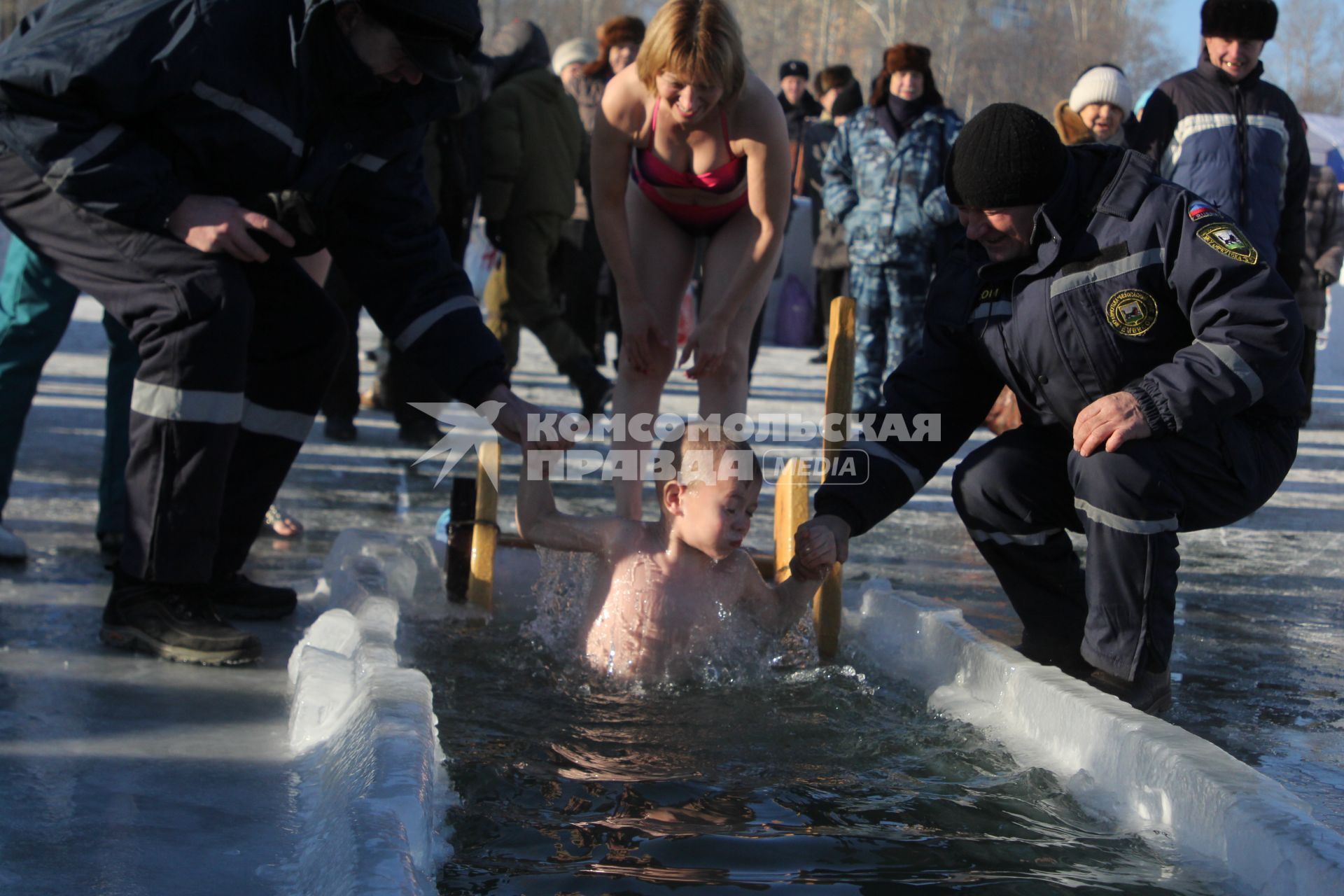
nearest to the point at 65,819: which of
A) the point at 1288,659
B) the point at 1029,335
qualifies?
the point at 1029,335

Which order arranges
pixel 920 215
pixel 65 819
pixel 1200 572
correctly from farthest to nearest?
pixel 920 215, pixel 1200 572, pixel 65 819

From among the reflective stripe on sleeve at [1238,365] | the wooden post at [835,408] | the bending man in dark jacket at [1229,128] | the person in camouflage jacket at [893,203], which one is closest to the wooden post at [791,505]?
the wooden post at [835,408]

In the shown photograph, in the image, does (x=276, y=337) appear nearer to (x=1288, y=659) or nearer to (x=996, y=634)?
(x=996, y=634)

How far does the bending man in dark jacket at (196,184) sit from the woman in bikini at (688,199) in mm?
668

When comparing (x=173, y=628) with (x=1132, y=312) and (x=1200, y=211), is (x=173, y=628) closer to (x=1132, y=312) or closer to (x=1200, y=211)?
(x=1132, y=312)

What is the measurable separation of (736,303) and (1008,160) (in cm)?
129

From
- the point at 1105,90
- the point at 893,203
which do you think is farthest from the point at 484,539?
the point at 1105,90

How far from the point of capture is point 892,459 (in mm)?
3289

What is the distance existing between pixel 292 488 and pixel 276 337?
6.87ft

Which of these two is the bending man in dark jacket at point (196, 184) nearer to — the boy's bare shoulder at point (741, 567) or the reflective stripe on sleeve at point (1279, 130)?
the boy's bare shoulder at point (741, 567)

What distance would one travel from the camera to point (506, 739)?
2.71 m

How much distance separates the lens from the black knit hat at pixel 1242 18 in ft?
18.3

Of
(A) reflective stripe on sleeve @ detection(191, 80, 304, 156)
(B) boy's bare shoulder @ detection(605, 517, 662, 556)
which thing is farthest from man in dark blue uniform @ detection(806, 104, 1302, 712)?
(A) reflective stripe on sleeve @ detection(191, 80, 304, 156)

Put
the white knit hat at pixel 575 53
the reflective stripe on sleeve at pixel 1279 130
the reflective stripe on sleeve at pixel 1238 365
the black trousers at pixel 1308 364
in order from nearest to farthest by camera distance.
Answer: the reflective stripe on sleeve at pixel 1238 365 < the reflective stripe on sleeve at pixel 1279 130 < the black trousers at pixel 1308 364 < the white knit hat at pixel 575 53
